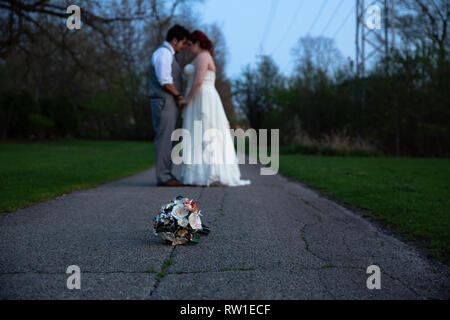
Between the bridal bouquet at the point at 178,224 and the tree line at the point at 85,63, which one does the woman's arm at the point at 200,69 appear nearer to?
the bridal bouquet at the point at 178,224

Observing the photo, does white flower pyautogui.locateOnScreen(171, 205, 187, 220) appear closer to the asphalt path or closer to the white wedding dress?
the asphalt path

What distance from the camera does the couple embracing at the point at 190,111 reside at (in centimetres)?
696

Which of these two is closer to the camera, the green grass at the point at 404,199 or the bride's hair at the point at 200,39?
the green grass at the point at 404,199

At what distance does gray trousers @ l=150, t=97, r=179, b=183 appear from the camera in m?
6.96

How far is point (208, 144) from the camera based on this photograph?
7.26 metres

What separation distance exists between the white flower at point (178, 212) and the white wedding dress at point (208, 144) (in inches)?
150

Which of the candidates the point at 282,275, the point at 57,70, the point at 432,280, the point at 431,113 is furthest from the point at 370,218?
the point at 57,70

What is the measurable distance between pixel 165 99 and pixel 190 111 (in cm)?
64

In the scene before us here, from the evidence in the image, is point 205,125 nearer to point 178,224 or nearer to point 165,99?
point 165,99

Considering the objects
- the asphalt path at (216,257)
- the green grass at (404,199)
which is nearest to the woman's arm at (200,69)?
the green grass at (404,199)

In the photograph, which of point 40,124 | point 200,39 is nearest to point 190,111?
point 200,39
